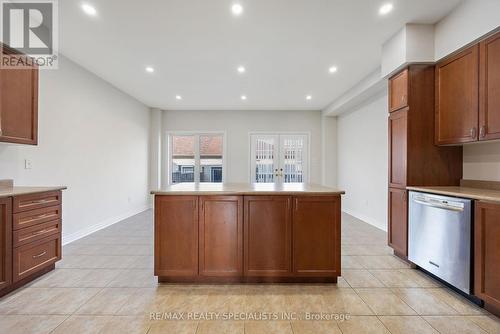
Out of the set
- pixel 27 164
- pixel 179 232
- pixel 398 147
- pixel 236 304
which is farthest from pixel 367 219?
pixel 27 164

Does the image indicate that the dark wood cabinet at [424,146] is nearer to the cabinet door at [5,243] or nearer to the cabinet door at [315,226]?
the cabinet door at [315,226]

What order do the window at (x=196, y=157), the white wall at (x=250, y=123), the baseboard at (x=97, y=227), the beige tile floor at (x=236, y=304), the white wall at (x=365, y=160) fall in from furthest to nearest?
the window at (x=196, y=157)
the white wall at (x=250, y=123)
the white wall at (x=365, y=160)
the baseboard at (x=97, y=227)
the beige tile floor at (x=236, y=304)

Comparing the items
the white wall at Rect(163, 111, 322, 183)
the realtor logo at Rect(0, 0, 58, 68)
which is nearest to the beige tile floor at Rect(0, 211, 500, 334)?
the realtor logo at Rect(0, 0, 58, 68)

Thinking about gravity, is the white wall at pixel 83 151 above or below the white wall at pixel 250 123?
below

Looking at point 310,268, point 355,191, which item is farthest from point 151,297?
point 355,191

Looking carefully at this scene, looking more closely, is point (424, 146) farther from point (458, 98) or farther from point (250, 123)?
point (250, 123)

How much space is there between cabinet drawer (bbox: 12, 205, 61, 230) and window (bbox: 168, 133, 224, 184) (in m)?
4.50

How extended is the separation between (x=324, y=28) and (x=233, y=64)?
1.51 m

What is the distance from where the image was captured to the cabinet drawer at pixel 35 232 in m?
2.29

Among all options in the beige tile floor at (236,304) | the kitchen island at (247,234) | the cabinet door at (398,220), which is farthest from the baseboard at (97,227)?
the cabinet door at (398,220)

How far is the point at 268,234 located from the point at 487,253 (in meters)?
1.74

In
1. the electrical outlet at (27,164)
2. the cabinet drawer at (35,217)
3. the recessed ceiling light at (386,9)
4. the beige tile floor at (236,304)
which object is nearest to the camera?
the beige tile floor at (236,304)

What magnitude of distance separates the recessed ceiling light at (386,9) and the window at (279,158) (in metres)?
4.55

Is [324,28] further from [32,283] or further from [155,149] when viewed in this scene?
[155,149]
